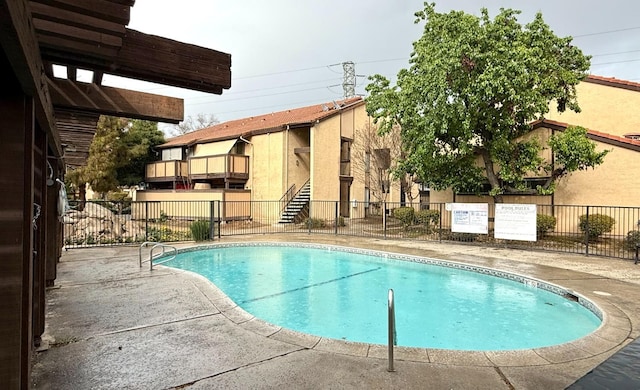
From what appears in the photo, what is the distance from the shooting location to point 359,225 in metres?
19.6

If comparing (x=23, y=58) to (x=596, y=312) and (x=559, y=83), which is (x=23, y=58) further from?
(x=559, y=83)

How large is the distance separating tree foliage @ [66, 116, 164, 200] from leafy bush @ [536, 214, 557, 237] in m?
23.6

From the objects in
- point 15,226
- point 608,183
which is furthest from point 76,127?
point 608,183

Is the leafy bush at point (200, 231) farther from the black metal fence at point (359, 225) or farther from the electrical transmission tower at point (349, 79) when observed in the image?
the electrical transmission tower at point (349, 79)

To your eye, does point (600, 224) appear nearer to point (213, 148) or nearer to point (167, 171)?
point (213, 148)

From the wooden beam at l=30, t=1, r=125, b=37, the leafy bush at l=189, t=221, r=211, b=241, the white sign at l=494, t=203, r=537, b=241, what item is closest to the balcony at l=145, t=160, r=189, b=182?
the leafy bush at l=189, t=221, r=211, b=241

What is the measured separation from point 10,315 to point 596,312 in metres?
7.02

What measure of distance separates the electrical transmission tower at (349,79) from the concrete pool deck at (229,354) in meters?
34.4

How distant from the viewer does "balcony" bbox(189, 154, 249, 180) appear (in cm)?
2045

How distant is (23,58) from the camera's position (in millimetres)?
1700

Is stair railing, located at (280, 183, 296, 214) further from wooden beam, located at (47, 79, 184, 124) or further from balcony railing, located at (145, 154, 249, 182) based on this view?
wooden beam, located at (47, 79, 184, 124)

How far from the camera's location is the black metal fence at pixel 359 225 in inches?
480

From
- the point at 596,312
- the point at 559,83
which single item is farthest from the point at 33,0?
the point at 559,83

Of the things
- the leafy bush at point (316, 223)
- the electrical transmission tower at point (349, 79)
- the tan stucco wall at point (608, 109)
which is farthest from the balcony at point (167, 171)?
the tan stucco wall at point (608, 109)
